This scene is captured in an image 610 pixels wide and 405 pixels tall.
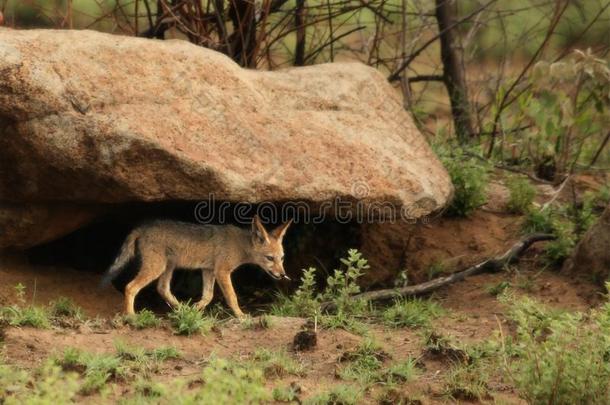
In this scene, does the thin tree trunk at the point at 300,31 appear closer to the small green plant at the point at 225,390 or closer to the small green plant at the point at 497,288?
the small green plant at the point at 497,288

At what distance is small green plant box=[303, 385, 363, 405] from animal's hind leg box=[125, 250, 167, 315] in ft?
7.74

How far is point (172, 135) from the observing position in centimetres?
782

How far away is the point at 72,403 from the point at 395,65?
7073mm

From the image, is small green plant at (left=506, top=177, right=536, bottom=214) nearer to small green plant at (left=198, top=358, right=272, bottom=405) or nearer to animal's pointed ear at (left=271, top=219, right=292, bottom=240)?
animal's pointed ear at (left=271, top=219, right=292, bottom=240)

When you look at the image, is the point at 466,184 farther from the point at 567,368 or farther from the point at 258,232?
the point at 567,368

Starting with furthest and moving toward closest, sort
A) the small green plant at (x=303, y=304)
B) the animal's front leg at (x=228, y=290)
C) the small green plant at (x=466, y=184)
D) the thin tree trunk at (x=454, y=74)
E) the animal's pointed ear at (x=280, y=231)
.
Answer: the thin tree trunk at (x=454, y=74), the small green plant at (x=466, y=184), the animal's pointed ear at (x=280, y=231), the animal's front leg at (x=228, y=290), the small green plant at (x=303, y=304)

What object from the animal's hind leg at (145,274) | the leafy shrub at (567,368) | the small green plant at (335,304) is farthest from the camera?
the animal's hind leg at (145,274)

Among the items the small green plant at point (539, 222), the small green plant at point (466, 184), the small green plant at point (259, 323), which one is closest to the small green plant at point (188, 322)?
the small green plant at point (259, 323)

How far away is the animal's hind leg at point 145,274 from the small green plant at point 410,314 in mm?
1831

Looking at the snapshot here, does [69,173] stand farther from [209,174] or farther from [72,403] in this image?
[72,403]

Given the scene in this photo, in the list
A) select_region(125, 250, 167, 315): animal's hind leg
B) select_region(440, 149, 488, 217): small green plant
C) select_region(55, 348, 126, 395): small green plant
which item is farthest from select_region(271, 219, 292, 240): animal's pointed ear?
select_region(55, 348, 126, 395): small green plant

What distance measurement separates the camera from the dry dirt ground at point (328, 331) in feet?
22.2

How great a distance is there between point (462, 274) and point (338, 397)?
3166mm

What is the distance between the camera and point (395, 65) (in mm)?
11961
